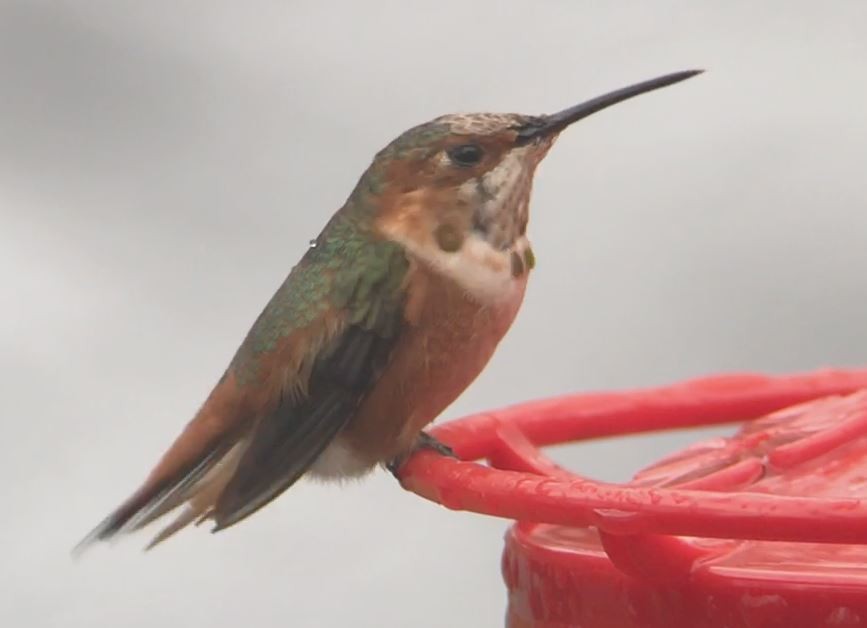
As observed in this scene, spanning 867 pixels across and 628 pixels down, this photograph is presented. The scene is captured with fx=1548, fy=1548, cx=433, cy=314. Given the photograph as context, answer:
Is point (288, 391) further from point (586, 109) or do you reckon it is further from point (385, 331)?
point (586, 109)

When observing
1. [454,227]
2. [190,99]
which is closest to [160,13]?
[190,99]

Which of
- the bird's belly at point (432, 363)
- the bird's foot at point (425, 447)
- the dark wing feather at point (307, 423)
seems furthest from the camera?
the bird's belly at point (432, 363)

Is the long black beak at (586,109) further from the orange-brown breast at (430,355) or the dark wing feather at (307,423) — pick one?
the dark wing feather at (307,423)

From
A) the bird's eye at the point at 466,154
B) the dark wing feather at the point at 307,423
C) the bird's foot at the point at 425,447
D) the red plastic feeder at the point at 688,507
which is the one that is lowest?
the red plastic feeder at the point at 688,507

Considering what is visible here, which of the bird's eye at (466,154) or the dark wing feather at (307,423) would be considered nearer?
the dark wing feather at (307,423)

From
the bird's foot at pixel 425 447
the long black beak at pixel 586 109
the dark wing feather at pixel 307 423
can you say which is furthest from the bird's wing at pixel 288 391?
the long black beak at pixel 586 109

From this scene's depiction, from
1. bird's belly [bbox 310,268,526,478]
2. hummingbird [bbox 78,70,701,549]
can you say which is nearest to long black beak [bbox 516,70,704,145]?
hummingbird [bbox 78,70,701,549]

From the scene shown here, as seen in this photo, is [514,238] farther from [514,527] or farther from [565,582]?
[565,582]
